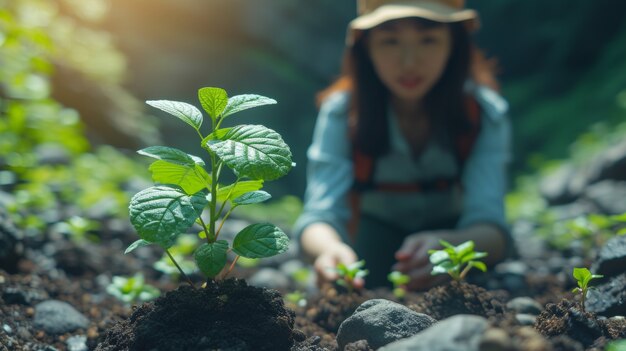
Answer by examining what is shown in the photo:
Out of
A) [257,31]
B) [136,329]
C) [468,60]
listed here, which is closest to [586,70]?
[257,31]

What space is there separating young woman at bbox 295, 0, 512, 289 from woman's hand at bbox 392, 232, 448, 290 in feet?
0.96

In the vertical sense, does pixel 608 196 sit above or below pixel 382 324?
below

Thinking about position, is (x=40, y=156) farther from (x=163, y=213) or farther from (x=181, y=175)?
(x=163, y=213)

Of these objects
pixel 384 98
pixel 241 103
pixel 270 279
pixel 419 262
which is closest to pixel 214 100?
pixel 241 103

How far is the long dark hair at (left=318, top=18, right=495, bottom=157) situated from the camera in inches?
136

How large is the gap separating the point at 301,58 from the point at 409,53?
33.7 ft

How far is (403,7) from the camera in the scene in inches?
125

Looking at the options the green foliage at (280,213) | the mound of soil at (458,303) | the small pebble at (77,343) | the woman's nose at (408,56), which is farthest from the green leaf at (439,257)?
the green foliage at (280,213)

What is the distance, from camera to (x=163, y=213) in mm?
1370

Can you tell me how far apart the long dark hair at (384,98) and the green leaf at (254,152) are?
2147mm

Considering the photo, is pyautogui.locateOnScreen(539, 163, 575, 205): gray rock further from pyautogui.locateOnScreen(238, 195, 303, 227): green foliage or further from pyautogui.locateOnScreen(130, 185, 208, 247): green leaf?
pyautogui.locateOnScreen(130, 185, 208, 247): green leaf

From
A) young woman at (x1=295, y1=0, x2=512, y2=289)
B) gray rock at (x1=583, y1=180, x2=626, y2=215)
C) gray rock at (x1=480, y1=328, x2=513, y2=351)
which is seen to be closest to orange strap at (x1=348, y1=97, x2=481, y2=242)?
Result: young woman at (x1=295, y1=0, x2=512, y2=289)

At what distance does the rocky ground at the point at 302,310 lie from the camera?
1389mm

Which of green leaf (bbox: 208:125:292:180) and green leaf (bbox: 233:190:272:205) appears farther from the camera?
green leaf (bbox: 233:190:272:205)
